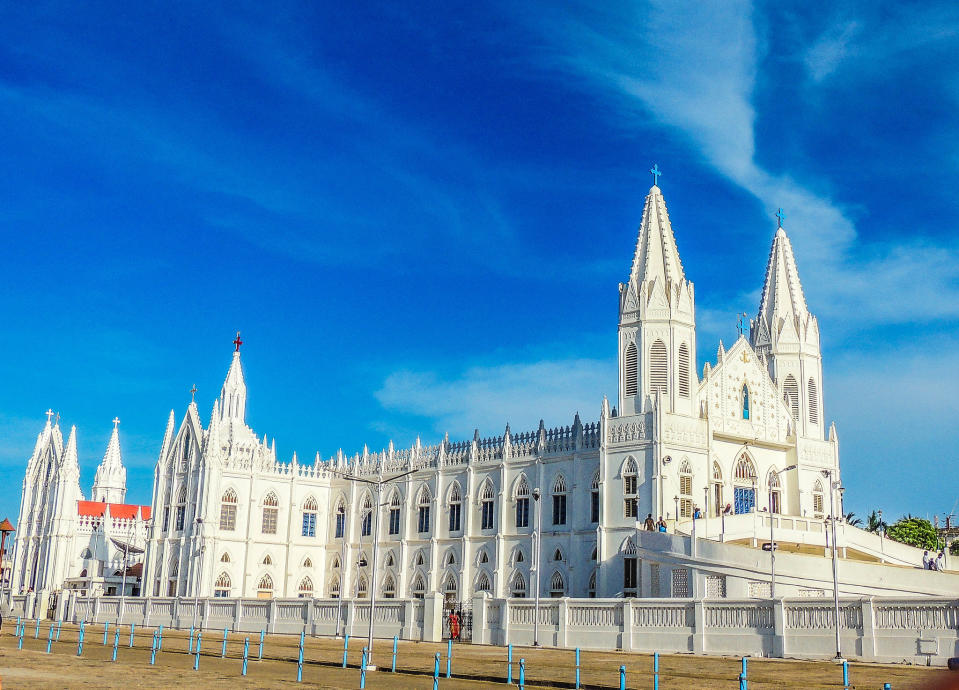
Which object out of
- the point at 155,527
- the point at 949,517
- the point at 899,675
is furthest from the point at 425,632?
the point at 949,517

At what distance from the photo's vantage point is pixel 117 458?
439 feet

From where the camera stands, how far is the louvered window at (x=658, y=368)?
57281mm

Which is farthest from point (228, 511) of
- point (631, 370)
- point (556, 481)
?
point (631, 370)

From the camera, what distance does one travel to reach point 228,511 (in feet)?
243

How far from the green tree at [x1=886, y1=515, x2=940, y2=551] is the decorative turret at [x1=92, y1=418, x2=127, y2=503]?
86822mm

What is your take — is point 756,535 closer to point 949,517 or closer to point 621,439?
point 621,439

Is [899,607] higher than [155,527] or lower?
lower

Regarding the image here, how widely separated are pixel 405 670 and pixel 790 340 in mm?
40914

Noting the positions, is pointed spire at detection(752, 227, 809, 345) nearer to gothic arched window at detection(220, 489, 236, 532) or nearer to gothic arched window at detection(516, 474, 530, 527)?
gothic arched window at detection(516, 474, 530, 527)

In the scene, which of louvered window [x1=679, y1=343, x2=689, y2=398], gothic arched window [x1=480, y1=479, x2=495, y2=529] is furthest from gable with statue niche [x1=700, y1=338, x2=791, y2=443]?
gothic arched window [x1=480, y1=479, x2=495, y2=529]

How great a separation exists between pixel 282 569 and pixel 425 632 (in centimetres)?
3447

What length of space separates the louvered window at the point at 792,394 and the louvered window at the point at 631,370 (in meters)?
11.7

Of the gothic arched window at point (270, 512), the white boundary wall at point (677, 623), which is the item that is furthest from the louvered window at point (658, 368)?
the gothic arched window at point (270, 512)

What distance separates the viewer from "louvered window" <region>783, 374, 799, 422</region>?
6399 cm
